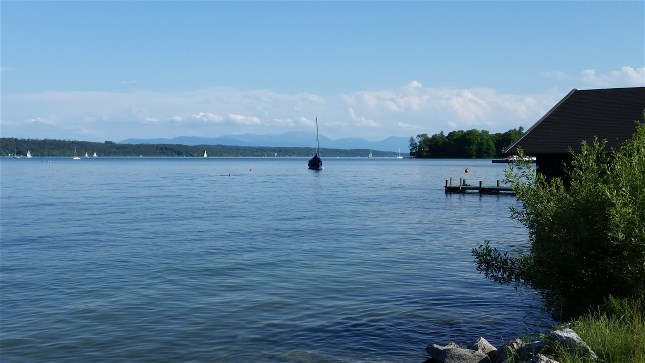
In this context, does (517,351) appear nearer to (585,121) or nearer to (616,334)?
(616,334)

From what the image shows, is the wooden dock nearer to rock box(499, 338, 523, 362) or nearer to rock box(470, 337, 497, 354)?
rock box(470, 337, 497, 354)

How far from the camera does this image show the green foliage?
13117 mm

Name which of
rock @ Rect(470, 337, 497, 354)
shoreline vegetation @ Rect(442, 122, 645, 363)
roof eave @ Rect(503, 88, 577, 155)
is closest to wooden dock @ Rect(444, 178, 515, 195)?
roof eave @ Rect(503, 88, 577, 155)

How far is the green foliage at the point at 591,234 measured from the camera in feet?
43.0

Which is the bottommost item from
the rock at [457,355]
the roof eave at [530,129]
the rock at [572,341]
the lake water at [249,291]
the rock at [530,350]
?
the lake water at [249,291]

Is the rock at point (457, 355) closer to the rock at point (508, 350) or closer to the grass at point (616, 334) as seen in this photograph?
the rock at point (508, 350)

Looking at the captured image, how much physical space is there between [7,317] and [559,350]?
15576 mm

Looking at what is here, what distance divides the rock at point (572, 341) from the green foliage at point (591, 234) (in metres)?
3.25

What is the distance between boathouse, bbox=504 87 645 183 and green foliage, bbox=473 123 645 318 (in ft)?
47.9

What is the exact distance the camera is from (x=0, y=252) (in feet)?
99.7

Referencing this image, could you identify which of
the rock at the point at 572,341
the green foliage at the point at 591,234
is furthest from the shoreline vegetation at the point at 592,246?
the rock at the point at 572,341

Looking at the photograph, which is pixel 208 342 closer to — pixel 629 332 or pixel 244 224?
pixel 629 332

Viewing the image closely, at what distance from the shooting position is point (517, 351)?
11.6m

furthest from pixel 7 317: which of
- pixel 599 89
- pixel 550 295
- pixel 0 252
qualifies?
pixel 599 89
